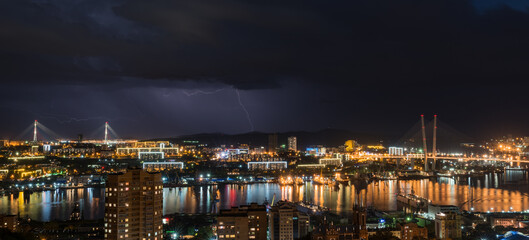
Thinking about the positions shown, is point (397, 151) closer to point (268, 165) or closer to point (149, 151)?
point (268, 165)

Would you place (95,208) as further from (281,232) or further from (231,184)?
(231,184)

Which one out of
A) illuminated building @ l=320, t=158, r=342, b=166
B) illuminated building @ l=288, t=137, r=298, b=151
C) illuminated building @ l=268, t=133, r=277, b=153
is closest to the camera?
illuminated building @ l=320, t=158, r=342, b=166

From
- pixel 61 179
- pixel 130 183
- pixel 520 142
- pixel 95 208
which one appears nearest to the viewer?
pixel 130 183

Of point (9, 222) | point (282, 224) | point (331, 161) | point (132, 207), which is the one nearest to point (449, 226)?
point (282, 224)

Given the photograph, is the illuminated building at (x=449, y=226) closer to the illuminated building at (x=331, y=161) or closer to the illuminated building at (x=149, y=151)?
the illuminated building at (x=331, y=161)

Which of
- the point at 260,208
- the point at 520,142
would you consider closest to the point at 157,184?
the point at 260,208

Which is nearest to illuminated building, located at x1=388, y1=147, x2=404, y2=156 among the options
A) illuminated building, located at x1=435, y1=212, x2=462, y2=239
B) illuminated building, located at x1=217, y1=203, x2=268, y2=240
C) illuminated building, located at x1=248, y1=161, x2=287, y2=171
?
illuminated building, located at x1=248, y1=161, x2=287, y2=171

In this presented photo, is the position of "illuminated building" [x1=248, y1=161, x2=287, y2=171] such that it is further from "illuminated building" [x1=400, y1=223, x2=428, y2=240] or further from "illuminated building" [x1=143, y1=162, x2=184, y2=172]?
"illuminated building" [x1=400, y1=223, x2=428, y2=240]
